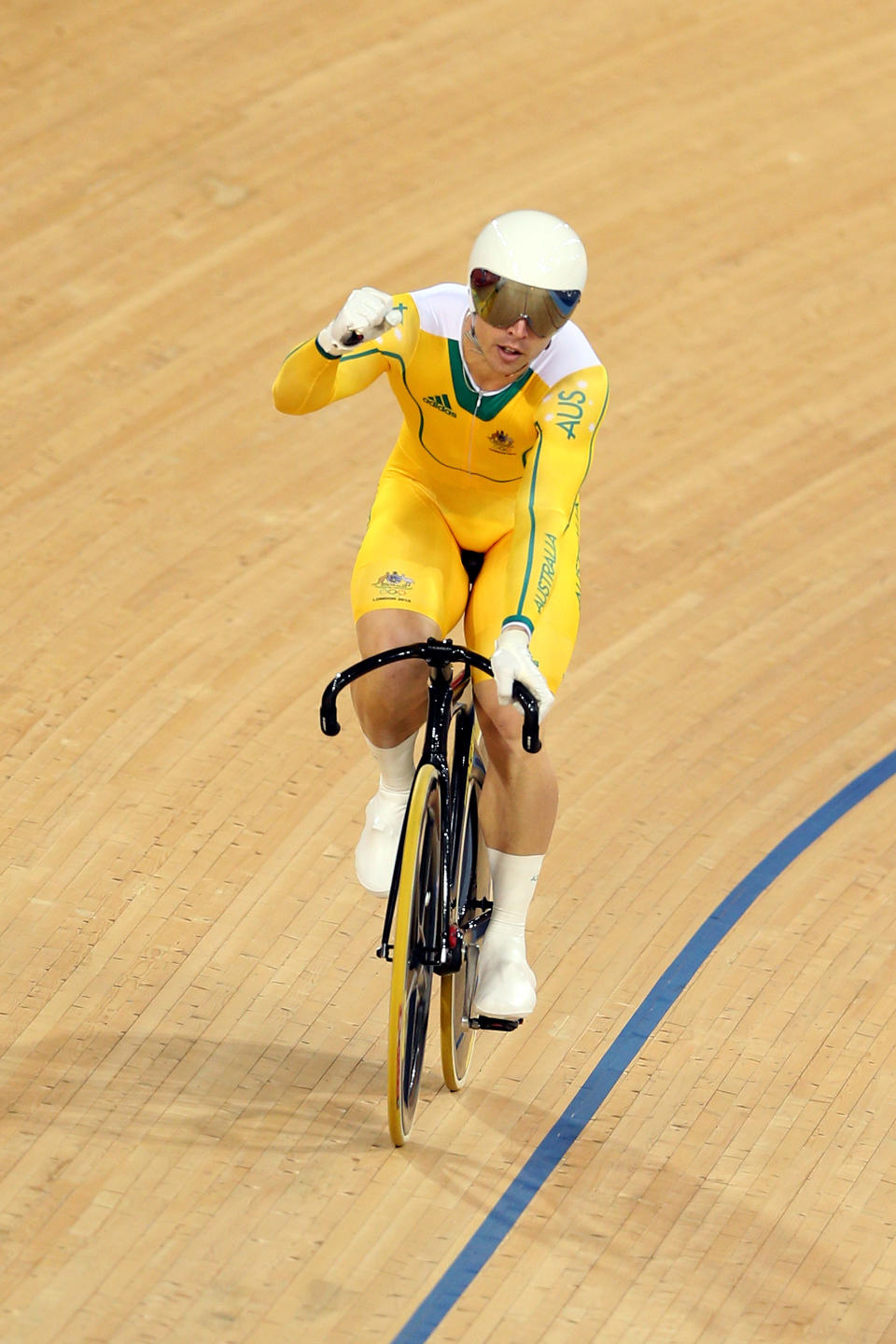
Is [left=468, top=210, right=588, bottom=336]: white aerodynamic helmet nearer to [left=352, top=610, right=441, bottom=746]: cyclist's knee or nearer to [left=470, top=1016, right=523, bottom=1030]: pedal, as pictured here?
[left=352, top=610, right=441, bottom=746]: cyclist's knee

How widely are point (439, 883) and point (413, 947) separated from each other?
15 centimetres

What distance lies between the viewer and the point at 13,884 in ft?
13.2

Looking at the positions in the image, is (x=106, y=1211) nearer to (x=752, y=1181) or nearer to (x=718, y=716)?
(x=752, y=1181)

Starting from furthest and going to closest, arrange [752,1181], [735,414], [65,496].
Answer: [735,414] → [65,496] → [752,1181]

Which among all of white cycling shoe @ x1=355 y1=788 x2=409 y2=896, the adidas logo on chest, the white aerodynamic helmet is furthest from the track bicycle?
the white aerodynamic helmet

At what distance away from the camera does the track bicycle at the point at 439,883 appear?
3.07 meters

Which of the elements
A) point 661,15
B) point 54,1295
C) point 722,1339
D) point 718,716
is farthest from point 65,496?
point 661,15

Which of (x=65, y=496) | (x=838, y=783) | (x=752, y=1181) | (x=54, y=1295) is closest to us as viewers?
(x=54, y=1295)

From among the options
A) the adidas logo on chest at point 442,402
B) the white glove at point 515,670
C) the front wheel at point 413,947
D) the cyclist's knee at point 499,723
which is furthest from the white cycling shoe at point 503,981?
the adidas logo on chest at point 442,402

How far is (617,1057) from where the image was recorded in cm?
375

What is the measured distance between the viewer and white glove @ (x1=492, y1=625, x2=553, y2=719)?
2.98 metres

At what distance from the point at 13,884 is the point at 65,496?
1.58m

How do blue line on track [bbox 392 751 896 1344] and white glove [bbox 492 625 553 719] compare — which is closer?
white glove [bbox 492 625 553 719]

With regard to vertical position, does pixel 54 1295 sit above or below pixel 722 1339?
above
